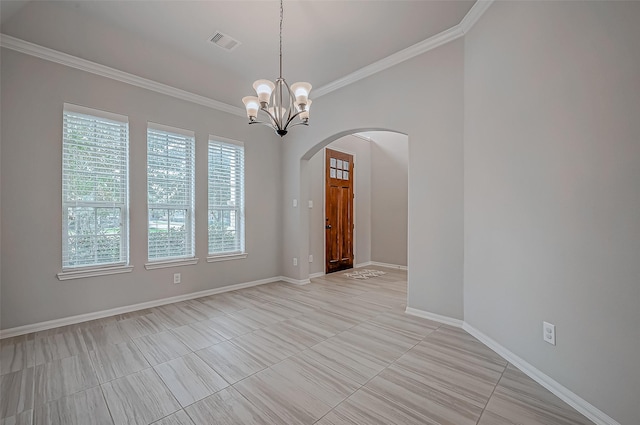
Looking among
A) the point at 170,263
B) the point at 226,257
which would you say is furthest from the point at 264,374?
the point at 226,257

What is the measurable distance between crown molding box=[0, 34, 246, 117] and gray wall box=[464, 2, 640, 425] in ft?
12.1

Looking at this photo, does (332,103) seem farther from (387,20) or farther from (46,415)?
(46,415)

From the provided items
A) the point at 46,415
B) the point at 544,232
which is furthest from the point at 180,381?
the point at 544,232

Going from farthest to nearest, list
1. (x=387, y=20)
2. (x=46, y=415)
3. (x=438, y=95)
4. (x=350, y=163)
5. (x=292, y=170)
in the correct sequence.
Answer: (x=350, y=163) → (x=292, y=170) → (x=438, y=95) → (x=387, y=20) → (x=46, y=415)

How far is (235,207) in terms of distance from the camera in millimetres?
4656

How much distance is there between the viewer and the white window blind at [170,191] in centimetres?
373

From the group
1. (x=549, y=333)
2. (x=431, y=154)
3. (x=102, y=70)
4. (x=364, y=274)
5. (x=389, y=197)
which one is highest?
(x=102, y=70)

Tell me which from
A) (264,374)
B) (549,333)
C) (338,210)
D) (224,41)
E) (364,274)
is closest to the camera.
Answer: (549,333)

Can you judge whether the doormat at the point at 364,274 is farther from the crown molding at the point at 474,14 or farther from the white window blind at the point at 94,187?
the crown molding at the point at 474,14

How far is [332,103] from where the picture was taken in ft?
14.3

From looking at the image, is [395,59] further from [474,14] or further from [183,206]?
[183,206]

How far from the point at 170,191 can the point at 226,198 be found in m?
0.86

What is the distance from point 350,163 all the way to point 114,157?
4.46 meters

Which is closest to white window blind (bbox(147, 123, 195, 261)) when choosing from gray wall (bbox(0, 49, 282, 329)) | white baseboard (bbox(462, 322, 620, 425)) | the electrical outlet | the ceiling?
gray wall (bbox(0, 49, 282, 329))
